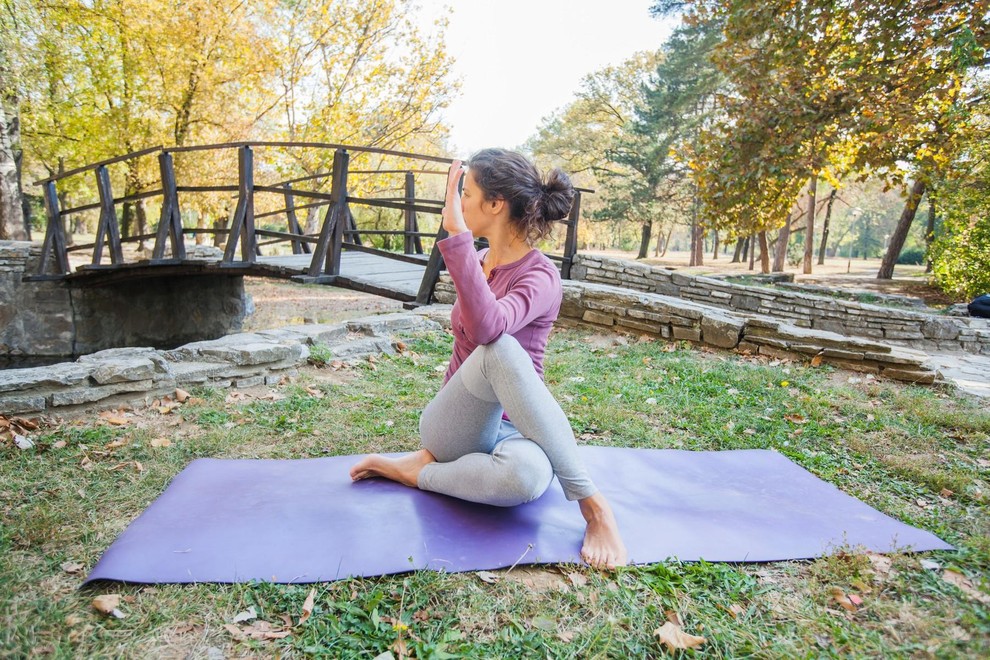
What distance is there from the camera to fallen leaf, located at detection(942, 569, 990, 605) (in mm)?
1856

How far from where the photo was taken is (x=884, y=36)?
18.9ft

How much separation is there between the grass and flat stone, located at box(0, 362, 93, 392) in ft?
0.85

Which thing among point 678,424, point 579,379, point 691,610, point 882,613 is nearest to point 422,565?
point 691,610

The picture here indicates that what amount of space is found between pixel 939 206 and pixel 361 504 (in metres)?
13.6

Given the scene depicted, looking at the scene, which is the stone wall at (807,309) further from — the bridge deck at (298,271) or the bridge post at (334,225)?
the bridge post at (334,225)

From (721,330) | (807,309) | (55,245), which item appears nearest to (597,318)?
(721,330)

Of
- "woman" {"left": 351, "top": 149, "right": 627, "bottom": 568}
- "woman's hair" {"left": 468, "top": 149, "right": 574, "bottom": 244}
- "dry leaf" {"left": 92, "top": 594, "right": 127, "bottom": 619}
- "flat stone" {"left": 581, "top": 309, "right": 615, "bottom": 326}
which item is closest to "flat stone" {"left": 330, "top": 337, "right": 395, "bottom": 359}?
"flat stone" {"left": 581, "top": 309, "right": 615, "bottom": 326}

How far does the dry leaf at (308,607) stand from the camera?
67.2 inches

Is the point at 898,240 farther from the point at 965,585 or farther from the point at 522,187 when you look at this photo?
the point at 522,187

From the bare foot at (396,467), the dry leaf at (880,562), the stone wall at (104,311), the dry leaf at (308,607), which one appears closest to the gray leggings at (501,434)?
the bare foot at (396,467)

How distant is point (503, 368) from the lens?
6.51ft

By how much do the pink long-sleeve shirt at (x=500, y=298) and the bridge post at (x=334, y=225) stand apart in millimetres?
4400

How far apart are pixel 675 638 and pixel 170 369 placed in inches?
136

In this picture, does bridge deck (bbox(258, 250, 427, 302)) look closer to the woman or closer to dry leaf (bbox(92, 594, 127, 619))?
the woman
